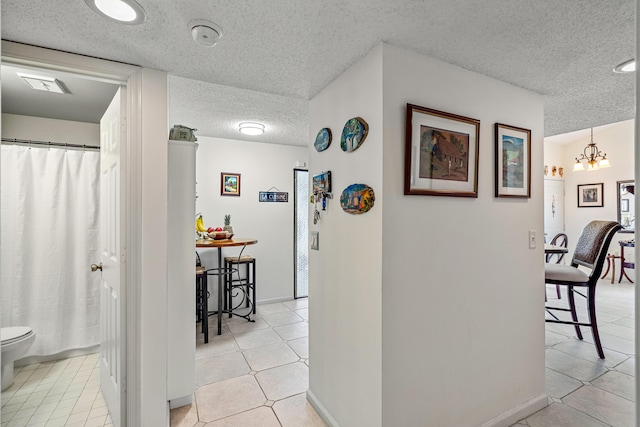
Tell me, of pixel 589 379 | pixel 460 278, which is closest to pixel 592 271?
pixel 589 379

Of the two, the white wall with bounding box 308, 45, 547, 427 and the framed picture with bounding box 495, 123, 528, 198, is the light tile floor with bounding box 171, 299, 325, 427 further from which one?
the framed picture with bounding box 495, 123, 528, 198

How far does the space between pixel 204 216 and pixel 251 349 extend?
6.06 ft

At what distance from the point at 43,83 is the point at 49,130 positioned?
3.11 ft

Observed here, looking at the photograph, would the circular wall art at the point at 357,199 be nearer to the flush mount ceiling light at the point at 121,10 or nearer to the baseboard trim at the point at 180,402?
the flush mount ceiling light at the point at 121,10

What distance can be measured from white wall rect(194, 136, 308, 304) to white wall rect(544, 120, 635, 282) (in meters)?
5.82

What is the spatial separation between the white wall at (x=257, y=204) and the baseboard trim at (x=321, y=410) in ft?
7.63

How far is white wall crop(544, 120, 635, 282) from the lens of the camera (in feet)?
19.1

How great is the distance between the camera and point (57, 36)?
144 centimetres

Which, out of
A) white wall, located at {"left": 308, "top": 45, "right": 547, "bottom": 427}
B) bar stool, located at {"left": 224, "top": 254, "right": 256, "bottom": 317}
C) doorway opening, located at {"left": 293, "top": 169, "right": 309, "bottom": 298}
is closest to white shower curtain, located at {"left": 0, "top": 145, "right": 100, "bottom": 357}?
bar stool, located at {"left": 224, "top": 254, "right": 256, "bottom": 317}

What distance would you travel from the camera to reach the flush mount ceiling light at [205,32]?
1333 millimetres

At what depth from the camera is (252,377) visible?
2453 millimetres

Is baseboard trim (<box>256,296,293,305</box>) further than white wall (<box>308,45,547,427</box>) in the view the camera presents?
Yes

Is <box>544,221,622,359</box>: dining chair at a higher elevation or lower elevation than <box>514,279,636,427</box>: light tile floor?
higher

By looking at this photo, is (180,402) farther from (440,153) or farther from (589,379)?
(589,379)
